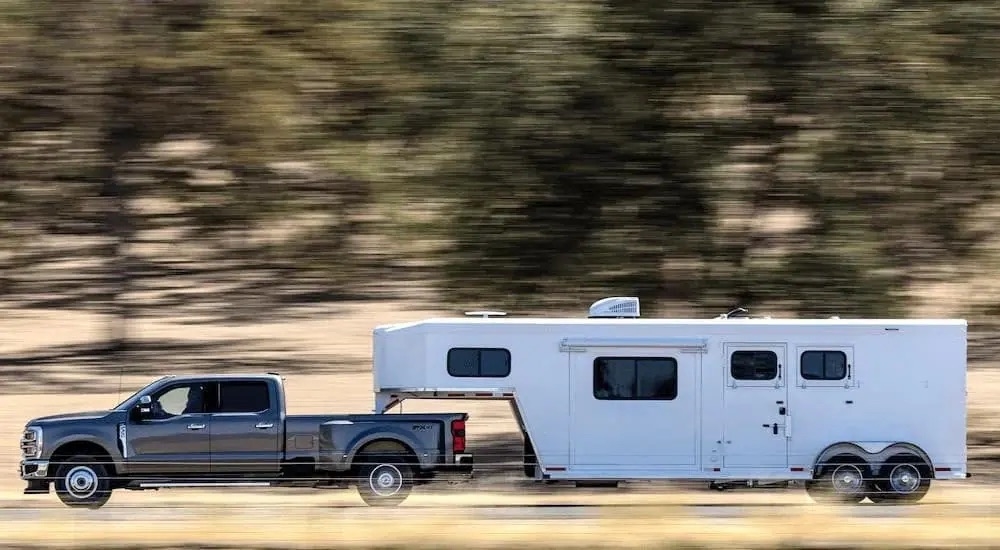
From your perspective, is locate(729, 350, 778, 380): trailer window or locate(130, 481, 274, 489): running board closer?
locate(130, 481, 274, 489): running board

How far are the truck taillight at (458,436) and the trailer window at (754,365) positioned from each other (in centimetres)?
293

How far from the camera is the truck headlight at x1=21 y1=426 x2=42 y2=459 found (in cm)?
1418

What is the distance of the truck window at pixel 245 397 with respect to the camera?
1451 centimetres

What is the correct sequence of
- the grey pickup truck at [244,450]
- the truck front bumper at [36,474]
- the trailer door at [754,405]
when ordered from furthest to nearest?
the trailer door at [754,405], the grey pickup truck at [244,450], the truck front bumper at [36,474]

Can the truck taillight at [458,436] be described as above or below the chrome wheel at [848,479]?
above

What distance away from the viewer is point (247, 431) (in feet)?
47.0

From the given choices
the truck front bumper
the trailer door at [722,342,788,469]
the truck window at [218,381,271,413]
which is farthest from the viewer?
the trailer door at [722,342,788,469]

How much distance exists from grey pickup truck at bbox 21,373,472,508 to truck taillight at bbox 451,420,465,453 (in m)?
0.01

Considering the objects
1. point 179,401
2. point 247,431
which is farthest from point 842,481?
point 179,401

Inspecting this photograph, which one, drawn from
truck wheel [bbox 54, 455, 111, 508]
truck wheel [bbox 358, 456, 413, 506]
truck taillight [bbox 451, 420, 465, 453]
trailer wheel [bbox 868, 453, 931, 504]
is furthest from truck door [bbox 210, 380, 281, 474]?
trailer wheel [bbox 868, 453, 931, 504]

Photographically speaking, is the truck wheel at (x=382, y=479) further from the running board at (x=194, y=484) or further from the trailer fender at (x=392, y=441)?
the running board at (x=194, y=484)

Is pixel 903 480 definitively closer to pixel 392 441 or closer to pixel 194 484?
pixel 392 441

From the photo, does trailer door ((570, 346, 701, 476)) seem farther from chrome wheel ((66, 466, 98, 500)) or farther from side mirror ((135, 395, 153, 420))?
chrome wheel ((66, 466, 98, 500))

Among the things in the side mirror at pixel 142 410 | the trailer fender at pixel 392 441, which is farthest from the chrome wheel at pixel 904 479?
the side mirror at pixel 142 410
